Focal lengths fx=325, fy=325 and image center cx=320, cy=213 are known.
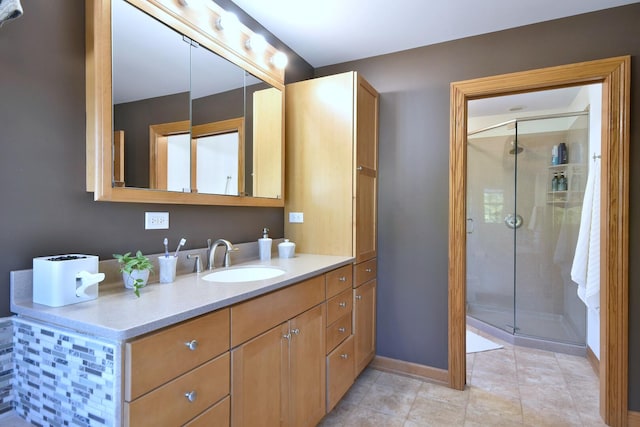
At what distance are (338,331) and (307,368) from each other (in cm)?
38

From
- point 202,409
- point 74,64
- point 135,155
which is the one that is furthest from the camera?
point 135,155

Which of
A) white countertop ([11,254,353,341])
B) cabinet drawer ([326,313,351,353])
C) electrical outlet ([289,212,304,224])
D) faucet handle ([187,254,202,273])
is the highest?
electrical outlet ([289,212,304,224])

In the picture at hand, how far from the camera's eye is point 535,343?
3.03 meters

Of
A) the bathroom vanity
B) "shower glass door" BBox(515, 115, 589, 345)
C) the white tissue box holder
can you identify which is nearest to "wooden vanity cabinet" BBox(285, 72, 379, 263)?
the bathroom vanity

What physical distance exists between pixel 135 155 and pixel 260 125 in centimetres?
95

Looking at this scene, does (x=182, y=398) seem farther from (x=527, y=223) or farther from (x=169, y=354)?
(x=527, y=223)

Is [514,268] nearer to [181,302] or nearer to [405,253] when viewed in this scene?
[405,253]

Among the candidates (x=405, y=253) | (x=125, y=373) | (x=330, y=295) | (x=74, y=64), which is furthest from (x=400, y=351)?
(x=74, y=64)

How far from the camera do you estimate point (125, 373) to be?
838 mm

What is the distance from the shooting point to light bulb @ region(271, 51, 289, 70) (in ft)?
7.25

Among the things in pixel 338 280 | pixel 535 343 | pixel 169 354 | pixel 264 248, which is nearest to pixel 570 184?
pixel 535 343

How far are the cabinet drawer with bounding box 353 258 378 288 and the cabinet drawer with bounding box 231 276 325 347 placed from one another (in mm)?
532

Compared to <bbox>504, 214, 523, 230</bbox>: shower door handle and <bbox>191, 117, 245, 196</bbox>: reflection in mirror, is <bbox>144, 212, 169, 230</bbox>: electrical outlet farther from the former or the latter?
<bbox>504, 214, 523, 230</bbox>: shower door handle

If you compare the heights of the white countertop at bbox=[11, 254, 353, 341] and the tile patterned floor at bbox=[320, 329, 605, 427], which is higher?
the white countertop at bbox=[11, 254, 353, 341]
